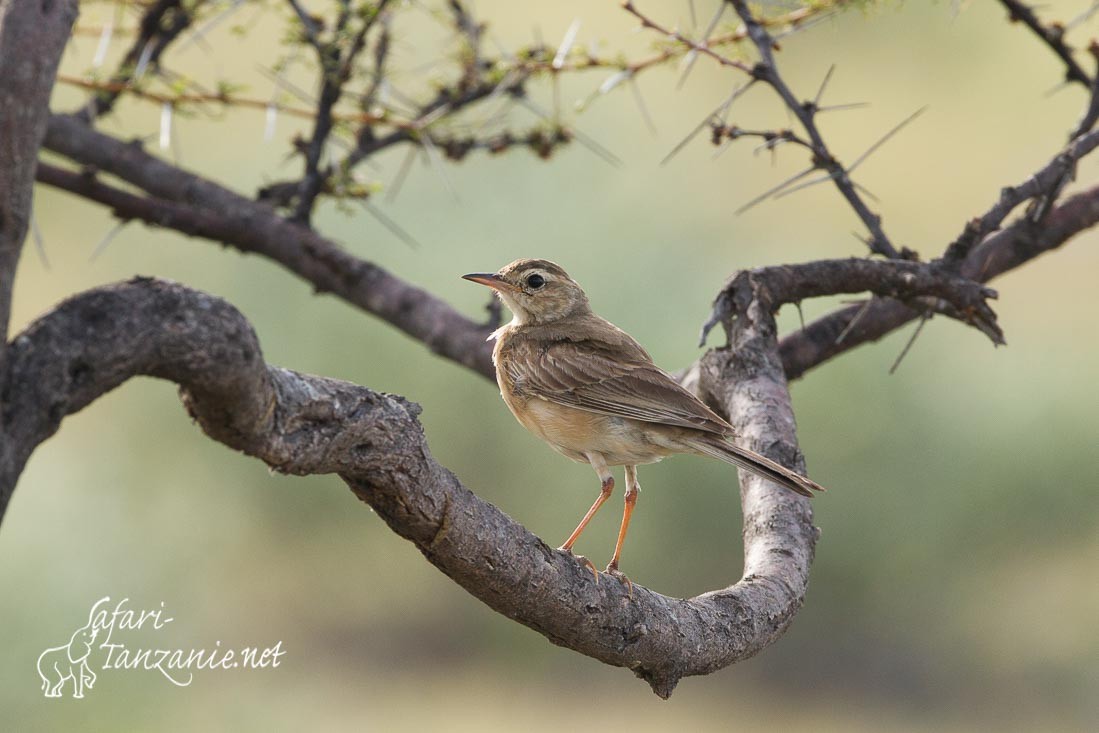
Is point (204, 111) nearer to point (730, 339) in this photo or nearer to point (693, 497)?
point (730, 339)

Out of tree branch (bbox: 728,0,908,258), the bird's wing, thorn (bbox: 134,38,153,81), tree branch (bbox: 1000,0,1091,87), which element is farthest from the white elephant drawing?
tree branch (bbox: 1000,0,1091,87)

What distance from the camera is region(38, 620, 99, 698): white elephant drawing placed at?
24.6 ft

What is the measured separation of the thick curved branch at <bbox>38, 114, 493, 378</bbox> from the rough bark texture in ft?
13.6

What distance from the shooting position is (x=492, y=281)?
Answer: 5.83m

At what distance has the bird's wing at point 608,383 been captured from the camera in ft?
15.9

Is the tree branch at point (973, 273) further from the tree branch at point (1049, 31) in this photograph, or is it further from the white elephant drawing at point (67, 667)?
the white elephant drawing at point (67, 667)

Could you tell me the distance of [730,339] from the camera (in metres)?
5.59

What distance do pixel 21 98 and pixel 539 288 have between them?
3476 mm

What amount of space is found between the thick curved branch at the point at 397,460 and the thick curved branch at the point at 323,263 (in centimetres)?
227

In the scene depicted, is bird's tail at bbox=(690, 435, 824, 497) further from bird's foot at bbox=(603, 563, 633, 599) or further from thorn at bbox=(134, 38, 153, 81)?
thorn at bbox=(134, 38, 153, 81)

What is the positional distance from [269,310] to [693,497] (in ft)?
15.7

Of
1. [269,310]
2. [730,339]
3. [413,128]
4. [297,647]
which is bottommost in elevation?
[297,647]

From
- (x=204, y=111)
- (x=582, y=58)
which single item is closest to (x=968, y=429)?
(x=582, y=58)

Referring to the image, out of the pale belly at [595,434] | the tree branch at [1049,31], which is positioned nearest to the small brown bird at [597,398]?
the pale belly at [595,434]
